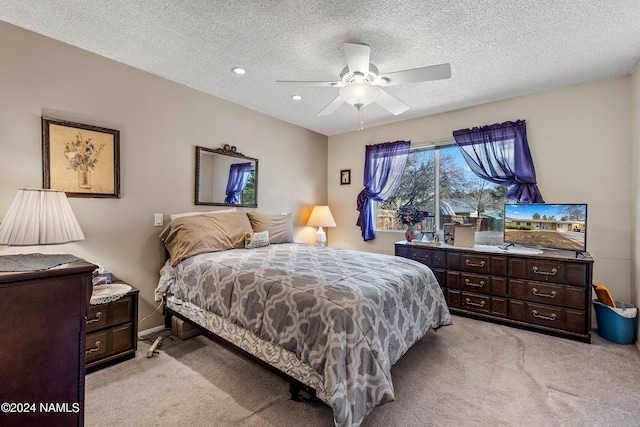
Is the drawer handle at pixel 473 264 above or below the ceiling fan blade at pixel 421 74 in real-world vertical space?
below

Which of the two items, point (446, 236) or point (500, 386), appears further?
point (446, 236)

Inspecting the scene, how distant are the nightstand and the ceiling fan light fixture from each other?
7.81 ft

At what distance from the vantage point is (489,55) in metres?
2.47

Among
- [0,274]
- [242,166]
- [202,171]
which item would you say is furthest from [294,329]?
[242,166]

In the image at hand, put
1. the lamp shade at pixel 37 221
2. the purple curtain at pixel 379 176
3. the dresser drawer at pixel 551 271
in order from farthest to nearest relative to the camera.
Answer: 1. the purple curtain at pixel 379 176
2. the dresser drawer at pixel 551 271
3. the lamp shade at pixel 37 221

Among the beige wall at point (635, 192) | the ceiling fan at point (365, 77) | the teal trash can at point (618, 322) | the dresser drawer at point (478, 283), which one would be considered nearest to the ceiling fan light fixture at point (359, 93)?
the ceiling fan at point (365, 77)

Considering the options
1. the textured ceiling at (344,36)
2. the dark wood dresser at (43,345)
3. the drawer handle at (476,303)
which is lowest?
the drawer handle at (476,303)

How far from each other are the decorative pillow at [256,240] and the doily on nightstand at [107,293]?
112 cm

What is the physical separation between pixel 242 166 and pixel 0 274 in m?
3.01

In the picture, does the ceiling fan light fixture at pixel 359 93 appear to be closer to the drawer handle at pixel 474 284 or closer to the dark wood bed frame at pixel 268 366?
the dark wood bed frame at pixel 268 366

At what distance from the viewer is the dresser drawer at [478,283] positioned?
3.04 metres

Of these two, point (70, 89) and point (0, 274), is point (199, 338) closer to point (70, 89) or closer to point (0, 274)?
point (0, 274)

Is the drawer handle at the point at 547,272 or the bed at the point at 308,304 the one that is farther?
Answer: the drawer handle at the point at 547,272

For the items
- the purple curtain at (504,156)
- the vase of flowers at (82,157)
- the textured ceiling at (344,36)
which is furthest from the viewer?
the purple curtain at (504,156)
